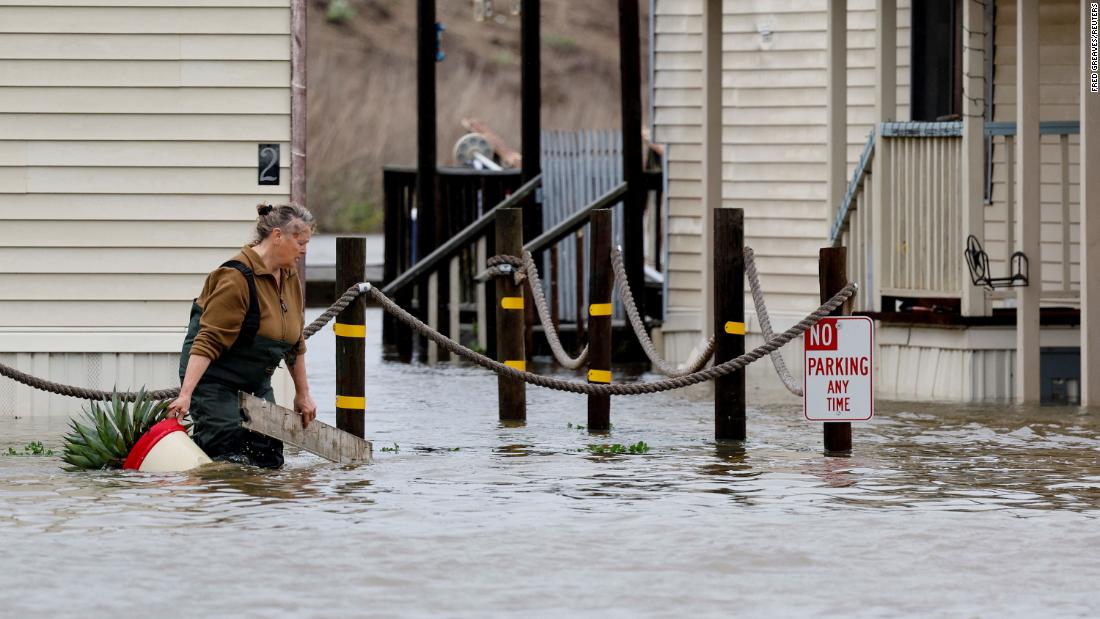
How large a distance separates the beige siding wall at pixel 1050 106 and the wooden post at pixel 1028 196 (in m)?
2.41

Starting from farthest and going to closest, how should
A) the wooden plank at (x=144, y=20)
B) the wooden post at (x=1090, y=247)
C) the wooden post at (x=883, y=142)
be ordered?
the wooden post at (x=883, y=142), the wooden post at (x=1090, y=247), the wooden plank at (x=144, y=20)

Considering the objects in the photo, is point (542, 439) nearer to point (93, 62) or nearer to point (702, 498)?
point (702, 498)

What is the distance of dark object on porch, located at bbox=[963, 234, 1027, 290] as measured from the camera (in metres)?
14.2

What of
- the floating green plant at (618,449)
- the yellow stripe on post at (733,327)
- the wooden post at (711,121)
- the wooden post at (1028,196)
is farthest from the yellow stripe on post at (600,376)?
the wooden post at (711,121)

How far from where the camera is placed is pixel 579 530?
28.6 feet

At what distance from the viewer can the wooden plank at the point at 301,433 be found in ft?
33.8

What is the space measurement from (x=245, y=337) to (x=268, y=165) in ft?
10.9

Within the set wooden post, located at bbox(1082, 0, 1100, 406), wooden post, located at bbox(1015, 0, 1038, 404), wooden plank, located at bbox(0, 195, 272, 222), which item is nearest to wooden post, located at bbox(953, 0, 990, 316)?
wooden post, located at bbox(1015, 0, 1038, 404)

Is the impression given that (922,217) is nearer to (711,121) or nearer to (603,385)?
(711,121)

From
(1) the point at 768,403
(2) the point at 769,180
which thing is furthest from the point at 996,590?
(2) the point at 769,180

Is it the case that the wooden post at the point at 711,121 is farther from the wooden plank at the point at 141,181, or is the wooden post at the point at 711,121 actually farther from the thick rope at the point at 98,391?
the thick rope at the point at 98,391

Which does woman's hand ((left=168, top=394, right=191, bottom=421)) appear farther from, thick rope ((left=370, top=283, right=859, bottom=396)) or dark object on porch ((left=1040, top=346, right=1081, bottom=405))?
dark object on porch ((left=1040, top=346, right=1081, bottom=405))

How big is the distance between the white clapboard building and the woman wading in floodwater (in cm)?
366

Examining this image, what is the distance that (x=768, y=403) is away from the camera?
15.3 metres
